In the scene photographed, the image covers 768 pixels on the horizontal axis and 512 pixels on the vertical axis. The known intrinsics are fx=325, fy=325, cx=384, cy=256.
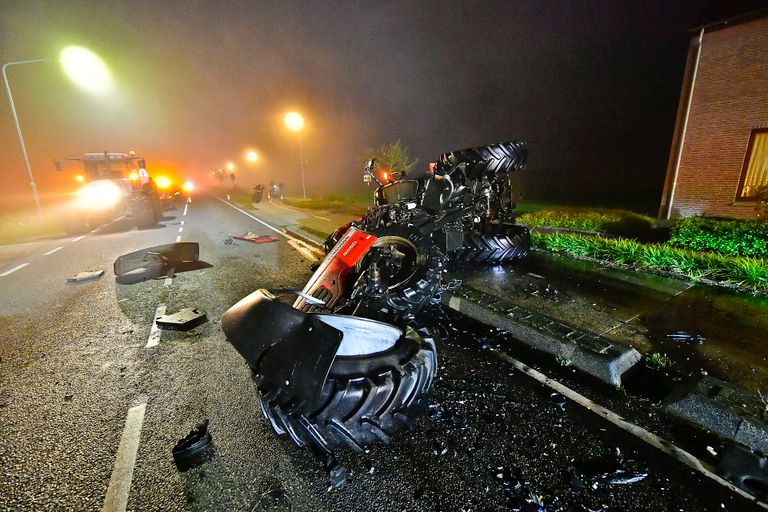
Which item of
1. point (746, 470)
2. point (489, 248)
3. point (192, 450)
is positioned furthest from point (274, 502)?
point (489, 248)

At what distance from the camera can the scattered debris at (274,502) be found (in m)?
1.97

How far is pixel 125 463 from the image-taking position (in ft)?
7.66

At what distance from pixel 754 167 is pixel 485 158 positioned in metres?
11.0

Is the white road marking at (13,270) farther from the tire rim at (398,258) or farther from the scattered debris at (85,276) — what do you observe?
the tire rim at (398,258)

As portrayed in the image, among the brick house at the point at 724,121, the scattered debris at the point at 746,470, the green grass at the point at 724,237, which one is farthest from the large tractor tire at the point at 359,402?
the brick house at the point at 724,121

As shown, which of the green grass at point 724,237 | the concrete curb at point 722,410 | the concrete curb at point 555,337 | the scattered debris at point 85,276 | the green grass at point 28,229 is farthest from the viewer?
the green grass at point 28,229

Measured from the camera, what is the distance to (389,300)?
3.85 m

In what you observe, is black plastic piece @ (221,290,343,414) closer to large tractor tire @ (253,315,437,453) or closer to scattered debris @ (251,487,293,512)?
large tractor tire @ (253,315,437,453)

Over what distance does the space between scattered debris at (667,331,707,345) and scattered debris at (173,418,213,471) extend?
4.82 m

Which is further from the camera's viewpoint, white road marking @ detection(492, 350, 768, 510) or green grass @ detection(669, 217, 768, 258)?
green grass @ detection(669, 217, 768, 258)

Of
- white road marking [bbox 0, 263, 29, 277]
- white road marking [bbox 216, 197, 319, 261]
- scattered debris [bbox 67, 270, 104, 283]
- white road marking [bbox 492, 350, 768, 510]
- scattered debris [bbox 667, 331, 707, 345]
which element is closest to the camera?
white road marking [bbox 492, 350, 768, 510]

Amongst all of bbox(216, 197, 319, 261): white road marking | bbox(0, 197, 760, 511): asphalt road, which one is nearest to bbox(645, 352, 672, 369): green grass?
bbox(0, 197, 760, 511): asphalt road

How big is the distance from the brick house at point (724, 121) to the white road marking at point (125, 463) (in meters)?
15.5

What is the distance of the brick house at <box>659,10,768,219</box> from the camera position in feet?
32.2
